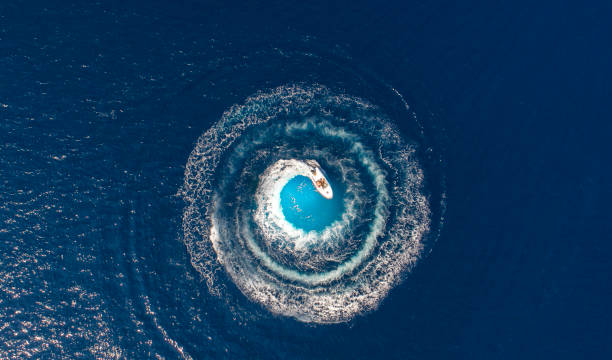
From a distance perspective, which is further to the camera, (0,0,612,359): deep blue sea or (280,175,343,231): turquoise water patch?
(280,175,343,231): turquoise water patch

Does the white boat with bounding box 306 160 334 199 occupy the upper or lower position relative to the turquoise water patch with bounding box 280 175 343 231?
upper

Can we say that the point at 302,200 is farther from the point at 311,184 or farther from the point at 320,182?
the point at 320,182

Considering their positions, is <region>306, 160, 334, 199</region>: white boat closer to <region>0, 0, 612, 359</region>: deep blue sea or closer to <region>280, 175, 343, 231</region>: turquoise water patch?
<region>280, 175, 343, 231</region>: turquoise water patch

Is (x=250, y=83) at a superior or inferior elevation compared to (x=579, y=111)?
inferior

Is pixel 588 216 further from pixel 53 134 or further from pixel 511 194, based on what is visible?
pixel 53 134

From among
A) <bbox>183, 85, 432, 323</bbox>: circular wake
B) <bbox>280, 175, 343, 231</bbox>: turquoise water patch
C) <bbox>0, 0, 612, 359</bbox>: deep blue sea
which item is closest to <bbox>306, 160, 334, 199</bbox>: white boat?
<bbox>183, 85, 432, 323</bbox>: circular wake

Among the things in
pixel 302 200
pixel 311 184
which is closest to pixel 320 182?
pixel 311 184

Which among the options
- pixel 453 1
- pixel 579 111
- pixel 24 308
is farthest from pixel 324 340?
pixel 453 1
